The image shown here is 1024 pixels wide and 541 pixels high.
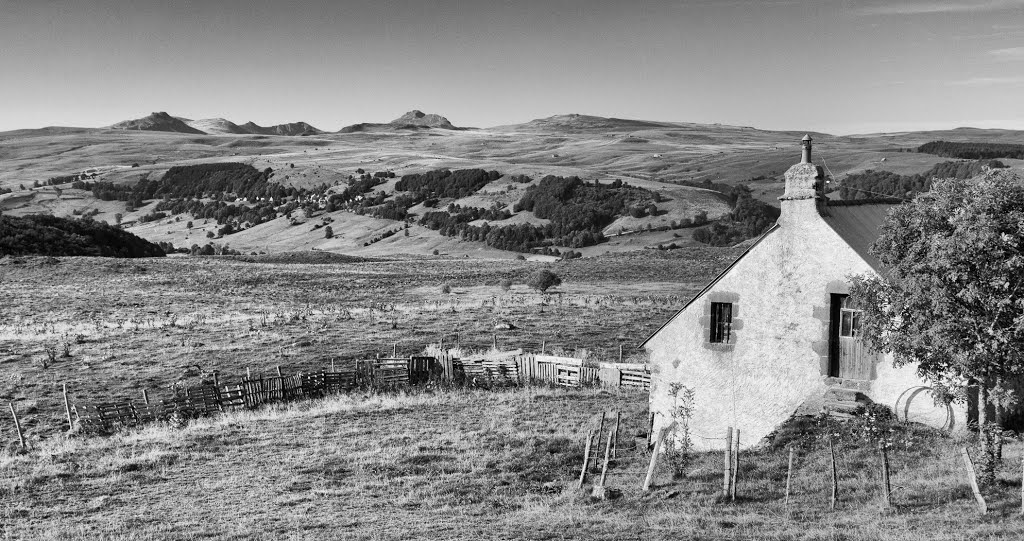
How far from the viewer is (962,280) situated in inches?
589

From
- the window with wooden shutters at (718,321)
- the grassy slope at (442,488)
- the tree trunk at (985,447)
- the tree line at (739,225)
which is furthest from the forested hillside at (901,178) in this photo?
the tree trunk at (985,447)

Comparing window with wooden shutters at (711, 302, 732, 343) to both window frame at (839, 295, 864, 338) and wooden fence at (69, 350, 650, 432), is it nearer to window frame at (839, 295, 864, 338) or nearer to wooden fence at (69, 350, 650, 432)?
window frame at (839, 295, 864, 338)

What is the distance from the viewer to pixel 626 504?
16.5 m

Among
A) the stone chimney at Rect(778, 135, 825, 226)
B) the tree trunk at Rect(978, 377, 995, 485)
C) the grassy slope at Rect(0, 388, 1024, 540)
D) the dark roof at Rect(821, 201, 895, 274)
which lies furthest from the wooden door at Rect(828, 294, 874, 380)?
the tree trunk at Rect(978, 377, 995, 485)

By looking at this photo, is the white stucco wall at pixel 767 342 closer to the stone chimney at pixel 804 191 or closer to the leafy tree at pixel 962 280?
the stone chimney at pixel 804 191

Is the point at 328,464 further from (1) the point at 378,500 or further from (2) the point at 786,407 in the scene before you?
(2) the point at 786,407

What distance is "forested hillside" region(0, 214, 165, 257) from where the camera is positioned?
86219mm

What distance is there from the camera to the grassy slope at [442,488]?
1470 cm

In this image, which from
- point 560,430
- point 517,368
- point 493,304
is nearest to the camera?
point 560,430

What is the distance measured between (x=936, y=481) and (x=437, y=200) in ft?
463

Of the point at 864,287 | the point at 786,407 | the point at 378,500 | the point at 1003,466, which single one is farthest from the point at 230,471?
the point at 1003,466

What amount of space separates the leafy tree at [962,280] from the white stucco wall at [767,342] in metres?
3.62

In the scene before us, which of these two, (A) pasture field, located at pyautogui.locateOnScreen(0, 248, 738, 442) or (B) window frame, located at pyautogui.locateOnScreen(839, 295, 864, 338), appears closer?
(B) window frame, located at pyautogui.locateOnScreen(839, 295, 864, 338)

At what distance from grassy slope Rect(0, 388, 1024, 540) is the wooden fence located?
1661mm
